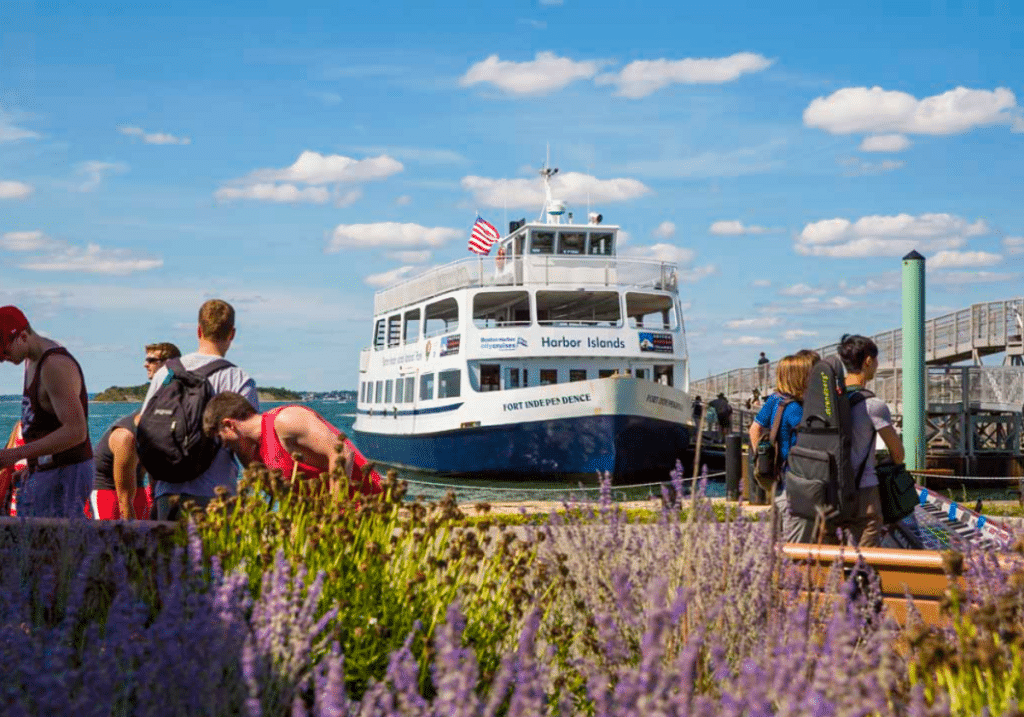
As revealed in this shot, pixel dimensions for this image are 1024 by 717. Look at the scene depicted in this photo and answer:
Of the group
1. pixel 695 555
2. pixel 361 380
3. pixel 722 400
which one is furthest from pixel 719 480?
pixel 695 555

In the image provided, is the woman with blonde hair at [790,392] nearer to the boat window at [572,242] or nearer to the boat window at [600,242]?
the boat window at [572,242]

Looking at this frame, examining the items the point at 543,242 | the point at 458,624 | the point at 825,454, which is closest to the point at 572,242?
the point at 543,242

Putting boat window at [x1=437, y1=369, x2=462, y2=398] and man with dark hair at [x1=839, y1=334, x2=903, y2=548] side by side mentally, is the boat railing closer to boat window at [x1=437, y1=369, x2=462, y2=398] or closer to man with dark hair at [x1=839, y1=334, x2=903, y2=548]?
boat window at [x1=437, y1=369, x2=462, y2=398]

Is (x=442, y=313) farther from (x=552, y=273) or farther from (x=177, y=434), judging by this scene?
(x=177, y=434)

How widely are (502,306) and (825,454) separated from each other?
20.4m

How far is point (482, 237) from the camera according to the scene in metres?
24.4

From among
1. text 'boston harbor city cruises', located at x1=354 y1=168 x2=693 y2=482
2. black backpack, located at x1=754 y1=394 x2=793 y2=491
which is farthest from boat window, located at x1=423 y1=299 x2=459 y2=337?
black backpack, located at x1=754 y1=394 x2=793 y2=491

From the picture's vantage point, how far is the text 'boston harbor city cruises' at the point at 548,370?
70.5 feet

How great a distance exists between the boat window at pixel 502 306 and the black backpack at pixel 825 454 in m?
18.2

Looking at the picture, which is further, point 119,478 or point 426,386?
point 426,386

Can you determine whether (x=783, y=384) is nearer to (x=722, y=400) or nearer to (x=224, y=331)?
(x=224, y=331)

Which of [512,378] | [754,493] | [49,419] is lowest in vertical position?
[754,493]

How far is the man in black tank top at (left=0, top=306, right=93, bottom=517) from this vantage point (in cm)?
434

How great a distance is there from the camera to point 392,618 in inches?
117
